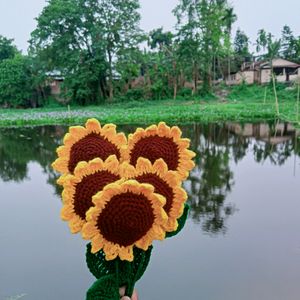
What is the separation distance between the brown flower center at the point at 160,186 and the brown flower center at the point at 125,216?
4 centimetres

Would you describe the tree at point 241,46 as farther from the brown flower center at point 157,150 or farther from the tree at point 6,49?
the brown flower center at point 157,150

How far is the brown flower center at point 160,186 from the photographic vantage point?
646 mm

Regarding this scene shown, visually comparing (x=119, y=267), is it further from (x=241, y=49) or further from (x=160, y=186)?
(x=241, y=49)

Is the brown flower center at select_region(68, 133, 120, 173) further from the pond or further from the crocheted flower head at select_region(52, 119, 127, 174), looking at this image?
the pond

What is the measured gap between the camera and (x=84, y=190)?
64 cm

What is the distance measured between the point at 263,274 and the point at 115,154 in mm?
2163

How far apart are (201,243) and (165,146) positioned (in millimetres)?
2474

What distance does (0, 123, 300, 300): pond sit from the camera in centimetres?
249

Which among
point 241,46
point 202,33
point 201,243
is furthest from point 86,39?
point 201,243

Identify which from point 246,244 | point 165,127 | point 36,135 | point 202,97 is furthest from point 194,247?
point 202,97

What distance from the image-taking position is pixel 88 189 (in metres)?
0.64

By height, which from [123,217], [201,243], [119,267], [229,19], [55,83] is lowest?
[201,243]

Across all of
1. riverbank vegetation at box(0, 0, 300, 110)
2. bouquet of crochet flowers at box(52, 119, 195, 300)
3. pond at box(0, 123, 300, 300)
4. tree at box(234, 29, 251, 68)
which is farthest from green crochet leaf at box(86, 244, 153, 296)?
tree at box(234, 29, 251, 68)

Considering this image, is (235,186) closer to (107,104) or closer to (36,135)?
(36,135)
